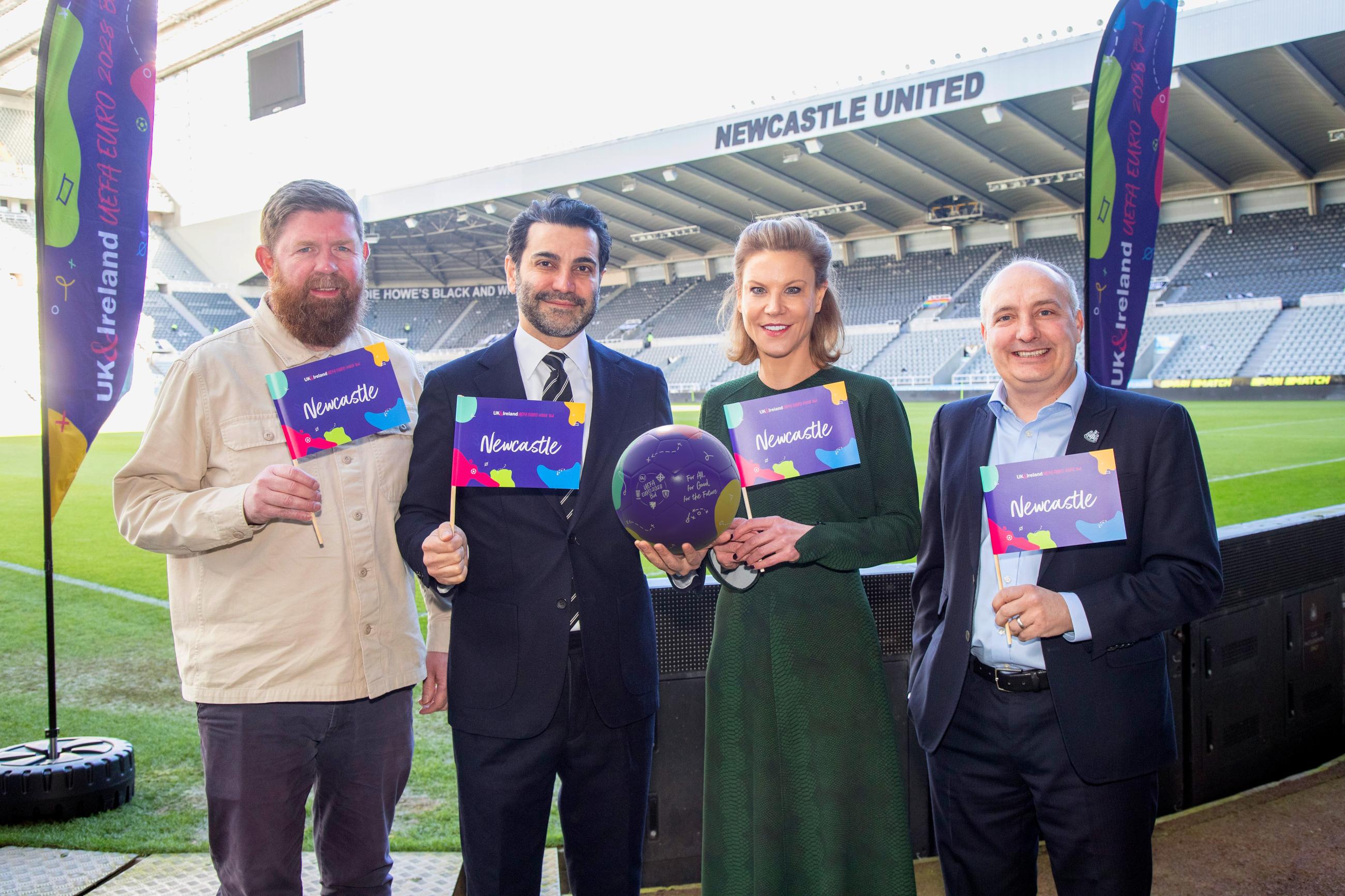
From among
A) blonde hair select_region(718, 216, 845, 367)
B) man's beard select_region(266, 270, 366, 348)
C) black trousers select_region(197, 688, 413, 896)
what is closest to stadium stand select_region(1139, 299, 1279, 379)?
blonde hair select_region(718, 216, 845, 367)

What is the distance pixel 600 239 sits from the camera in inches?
87.1

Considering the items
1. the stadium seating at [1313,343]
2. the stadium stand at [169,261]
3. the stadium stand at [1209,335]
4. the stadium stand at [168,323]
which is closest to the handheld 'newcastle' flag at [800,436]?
the stadium seating at [1313,343]

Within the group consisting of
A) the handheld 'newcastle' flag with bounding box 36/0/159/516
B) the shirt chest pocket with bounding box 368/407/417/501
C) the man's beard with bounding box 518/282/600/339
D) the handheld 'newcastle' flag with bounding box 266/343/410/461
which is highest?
the handheld 'newcastle' flag with bounding box 36/0/159/516

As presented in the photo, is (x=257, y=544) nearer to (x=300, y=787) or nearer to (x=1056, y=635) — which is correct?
(x=300, y=787)

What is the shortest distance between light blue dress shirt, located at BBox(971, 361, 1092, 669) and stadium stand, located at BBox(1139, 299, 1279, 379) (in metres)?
27.9

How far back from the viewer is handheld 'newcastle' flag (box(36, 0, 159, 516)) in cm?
321

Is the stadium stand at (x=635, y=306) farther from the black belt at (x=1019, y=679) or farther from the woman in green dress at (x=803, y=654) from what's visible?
the black belt at (x=1019, y=679)

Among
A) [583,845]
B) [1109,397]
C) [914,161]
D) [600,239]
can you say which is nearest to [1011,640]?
[1109,397]

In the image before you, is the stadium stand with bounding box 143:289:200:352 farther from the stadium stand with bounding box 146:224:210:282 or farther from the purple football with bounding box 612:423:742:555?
the purple football with bounding box 612:423:742:555

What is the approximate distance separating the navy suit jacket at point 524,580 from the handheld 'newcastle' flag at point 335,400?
3.6 inches

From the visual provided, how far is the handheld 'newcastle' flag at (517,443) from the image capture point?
1.96 metres

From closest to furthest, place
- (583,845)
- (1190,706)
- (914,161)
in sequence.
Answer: (583,845) < (1190,706) < (914,161)

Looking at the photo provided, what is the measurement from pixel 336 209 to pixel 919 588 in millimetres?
1713

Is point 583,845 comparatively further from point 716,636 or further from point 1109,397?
point 1109,397
